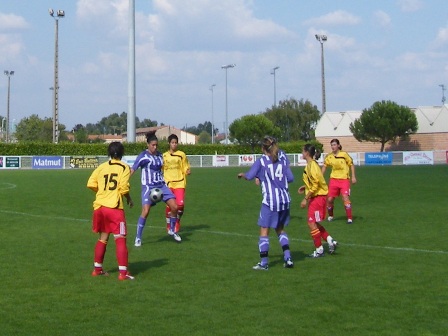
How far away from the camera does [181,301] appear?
25.9ft

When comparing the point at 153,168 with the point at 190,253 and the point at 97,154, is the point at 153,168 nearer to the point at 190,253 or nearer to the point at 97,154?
the point at 190,253

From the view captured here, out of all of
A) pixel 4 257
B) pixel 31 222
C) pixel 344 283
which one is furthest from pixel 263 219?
pixel 31 222

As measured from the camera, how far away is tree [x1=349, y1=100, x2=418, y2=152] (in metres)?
80.1

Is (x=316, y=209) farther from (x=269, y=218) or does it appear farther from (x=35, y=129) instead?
(x=35, y=129)

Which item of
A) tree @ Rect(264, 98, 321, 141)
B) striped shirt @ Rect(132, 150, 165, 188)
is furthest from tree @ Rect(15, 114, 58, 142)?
striped shirt @ Rect(132, 150, 165, 188)

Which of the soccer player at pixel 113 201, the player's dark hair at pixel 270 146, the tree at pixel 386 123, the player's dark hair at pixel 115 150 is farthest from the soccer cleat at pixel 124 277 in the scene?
the tree at pixel 386 123

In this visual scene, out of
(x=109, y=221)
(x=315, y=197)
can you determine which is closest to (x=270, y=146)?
(x=315, y=197)

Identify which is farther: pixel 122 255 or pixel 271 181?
pixel 271 181

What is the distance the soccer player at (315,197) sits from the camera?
35.9 feet

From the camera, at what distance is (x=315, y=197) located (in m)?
11.2

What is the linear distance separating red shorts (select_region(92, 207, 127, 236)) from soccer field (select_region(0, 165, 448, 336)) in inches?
25.4

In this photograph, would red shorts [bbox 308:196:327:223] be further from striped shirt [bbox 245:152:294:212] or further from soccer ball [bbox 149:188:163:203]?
soccer ball [bbox 149:188:163:203]

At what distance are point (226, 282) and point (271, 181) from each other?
5.55 ft

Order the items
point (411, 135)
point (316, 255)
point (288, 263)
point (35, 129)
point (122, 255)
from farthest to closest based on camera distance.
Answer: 1. point (35, 129)
2. point (411, 135)
3. point (316, 255)
4. point (288, 263)
5. point (122, 255)
